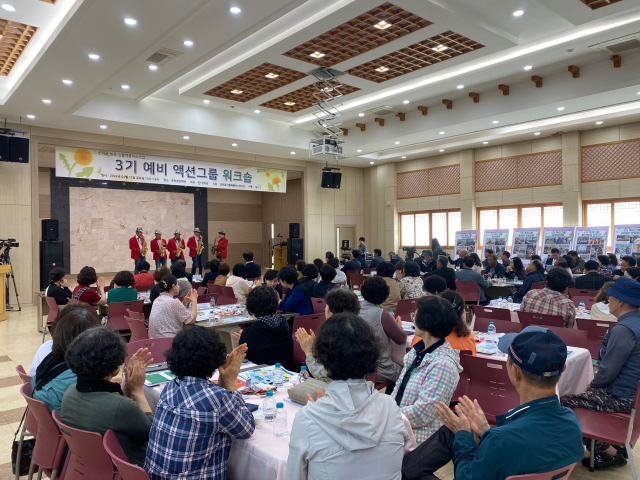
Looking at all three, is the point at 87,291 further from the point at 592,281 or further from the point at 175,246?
the point at 175,246

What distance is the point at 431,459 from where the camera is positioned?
172 cm

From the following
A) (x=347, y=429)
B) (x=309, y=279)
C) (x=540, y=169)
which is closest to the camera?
(x=347, y=429)

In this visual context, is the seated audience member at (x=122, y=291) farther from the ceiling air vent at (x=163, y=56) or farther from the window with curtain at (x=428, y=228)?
the window with curtain at (x=428, y=228)

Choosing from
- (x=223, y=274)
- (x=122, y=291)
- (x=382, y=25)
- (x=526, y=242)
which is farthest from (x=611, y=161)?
(x=122, y=291)

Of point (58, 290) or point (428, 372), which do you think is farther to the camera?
point (58, 290)

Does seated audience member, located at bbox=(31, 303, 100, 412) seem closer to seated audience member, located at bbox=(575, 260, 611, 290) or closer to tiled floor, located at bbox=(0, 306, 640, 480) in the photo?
tiled floor, located at bbox=(0, 306, 640, 480)

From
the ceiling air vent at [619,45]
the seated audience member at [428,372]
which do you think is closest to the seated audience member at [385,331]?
the seated audience member at [428,372]

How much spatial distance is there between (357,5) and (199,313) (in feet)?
14.8

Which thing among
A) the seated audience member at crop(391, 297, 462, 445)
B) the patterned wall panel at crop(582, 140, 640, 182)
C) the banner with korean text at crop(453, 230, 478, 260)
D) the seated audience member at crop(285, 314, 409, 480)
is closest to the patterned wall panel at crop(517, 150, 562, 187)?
the patterned wall panel at crop(582, 140, 640, 182)

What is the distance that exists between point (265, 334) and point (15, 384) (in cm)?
357

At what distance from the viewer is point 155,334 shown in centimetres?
445

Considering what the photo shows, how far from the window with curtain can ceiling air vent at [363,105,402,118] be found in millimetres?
4767

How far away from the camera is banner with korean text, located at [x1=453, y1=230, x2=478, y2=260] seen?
13438mm

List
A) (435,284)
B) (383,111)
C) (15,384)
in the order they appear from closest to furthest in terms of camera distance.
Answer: (435,284) → (15,384) → (383,111)
